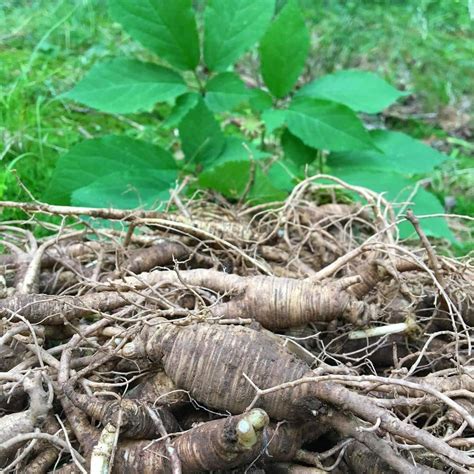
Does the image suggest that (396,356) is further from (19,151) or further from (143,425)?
(19,151)

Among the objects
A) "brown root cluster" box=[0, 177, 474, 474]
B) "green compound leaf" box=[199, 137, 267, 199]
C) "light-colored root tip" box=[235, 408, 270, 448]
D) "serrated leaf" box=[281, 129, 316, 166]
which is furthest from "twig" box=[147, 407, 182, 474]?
"serrated leaf" box=[281, 129, 316, 166]

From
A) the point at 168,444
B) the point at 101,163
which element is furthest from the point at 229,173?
the point at 168,444

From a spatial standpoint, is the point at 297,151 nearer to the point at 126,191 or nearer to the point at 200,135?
the point at 200,135

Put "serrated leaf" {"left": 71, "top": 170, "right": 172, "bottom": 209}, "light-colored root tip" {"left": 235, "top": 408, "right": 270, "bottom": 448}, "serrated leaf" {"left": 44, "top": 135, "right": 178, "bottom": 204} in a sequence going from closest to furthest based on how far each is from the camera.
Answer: "light-colored root tip" {"left": 235, "top": 408, "right": 270, "bottom": 448}, "serrated leaf" {"left": 71, "top": 170, "right": 172, "bottom": 209}, "serrated leaf" {"left": 44, "top": 135, "right": 178, "bottom": 204}

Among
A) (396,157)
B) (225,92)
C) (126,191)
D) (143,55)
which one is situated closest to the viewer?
(126,191)

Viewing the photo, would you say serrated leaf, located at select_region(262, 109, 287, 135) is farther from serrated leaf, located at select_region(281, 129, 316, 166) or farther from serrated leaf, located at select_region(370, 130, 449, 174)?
serrated leaf, located at select_region(370, 130, 449, 174)

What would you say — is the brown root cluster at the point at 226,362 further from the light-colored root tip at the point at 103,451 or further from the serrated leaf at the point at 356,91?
the serrated leaf at the point at 356,91

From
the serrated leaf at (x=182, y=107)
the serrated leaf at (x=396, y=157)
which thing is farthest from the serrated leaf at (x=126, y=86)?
the serrated leaf at (x=396, y=157)
